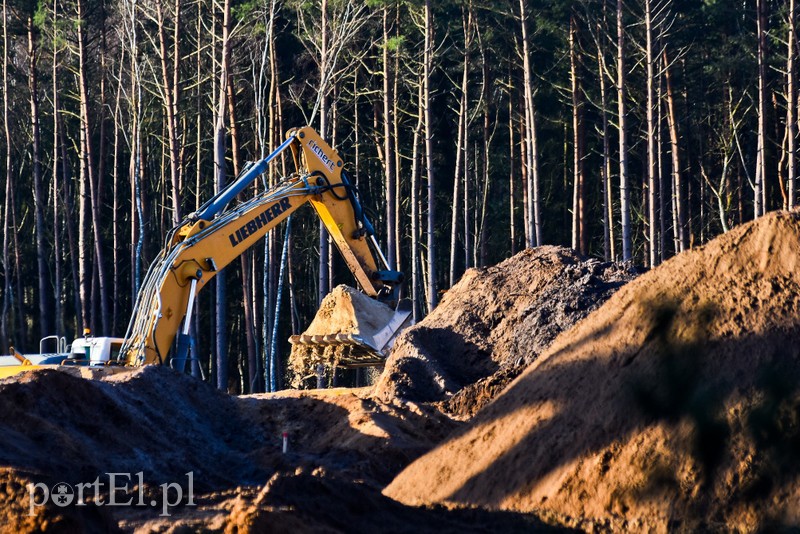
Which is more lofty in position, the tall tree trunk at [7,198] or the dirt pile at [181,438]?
the tall tree trunk at [7,198]

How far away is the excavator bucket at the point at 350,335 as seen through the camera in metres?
18.3

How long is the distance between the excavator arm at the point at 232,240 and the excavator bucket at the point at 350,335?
3.18ft

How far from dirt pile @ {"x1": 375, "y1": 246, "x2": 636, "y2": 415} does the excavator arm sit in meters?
1.66

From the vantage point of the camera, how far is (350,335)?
17.9m

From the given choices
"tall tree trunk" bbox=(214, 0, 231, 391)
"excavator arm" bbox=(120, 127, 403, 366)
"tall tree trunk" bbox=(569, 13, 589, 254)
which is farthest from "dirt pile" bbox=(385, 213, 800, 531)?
"tall tree trunk" bbox=(569, 13, 589, 254)

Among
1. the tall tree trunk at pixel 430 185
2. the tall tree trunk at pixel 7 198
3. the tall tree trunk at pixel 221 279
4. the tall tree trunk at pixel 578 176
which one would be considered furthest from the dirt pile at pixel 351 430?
the tall tree trunk at pixel 7 198

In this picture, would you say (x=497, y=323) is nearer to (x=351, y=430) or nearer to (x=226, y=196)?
(x=351, y=430)

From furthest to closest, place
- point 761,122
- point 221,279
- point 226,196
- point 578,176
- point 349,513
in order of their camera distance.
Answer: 1. point 578,176
2. point 761,122
3. point 221,279
4. point 226,196
5. point 349,513

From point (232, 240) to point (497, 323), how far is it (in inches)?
169

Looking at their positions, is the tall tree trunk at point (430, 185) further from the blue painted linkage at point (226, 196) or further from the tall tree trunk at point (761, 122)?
the blue painted linkage at point (226, 196)

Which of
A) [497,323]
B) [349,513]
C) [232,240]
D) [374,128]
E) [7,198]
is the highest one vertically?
[374,128]

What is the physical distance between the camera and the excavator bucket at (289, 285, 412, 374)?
18.3 meters

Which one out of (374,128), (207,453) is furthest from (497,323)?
(374,128)

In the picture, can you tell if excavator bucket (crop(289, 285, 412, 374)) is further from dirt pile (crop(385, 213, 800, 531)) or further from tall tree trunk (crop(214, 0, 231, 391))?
dirt pile (crop(385, 213, 800, 531))
